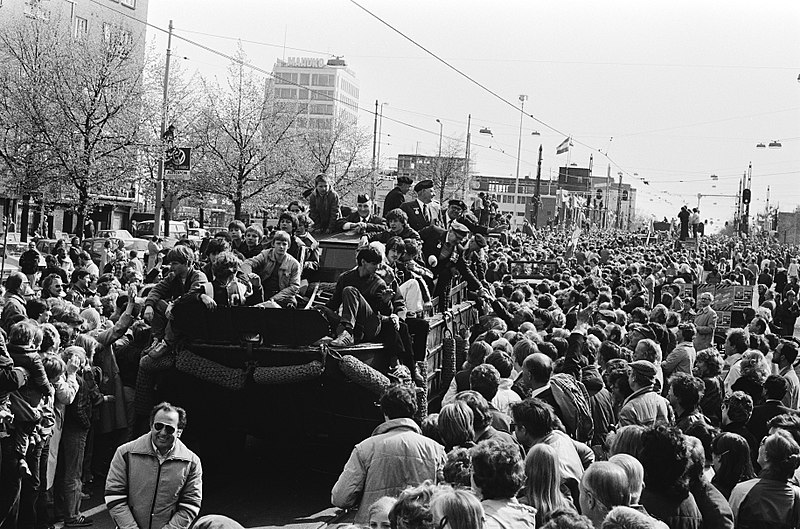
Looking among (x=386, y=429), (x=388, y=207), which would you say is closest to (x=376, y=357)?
(x=386, y=429)

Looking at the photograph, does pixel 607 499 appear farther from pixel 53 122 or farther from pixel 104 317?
pixel 53 122

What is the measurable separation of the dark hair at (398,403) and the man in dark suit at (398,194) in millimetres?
9718

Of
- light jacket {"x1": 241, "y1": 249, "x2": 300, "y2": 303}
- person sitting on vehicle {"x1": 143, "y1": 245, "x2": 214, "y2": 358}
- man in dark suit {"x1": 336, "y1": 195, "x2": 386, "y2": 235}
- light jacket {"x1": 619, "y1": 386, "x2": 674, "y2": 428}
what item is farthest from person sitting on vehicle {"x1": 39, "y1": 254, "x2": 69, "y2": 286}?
light jacket {"x1": 619, "y1": 386, "x2": 674, "y2": 428}

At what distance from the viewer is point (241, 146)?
43.6 metres

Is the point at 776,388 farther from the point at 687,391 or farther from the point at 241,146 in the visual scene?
the point at 241,146

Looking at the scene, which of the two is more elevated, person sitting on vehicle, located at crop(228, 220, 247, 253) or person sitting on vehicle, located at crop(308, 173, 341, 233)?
person sitting on vehicle, located at crop(308, 173, 341, 233)

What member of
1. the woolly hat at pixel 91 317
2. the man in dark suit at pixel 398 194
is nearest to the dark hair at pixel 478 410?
the woolly hat at pixel 91 317

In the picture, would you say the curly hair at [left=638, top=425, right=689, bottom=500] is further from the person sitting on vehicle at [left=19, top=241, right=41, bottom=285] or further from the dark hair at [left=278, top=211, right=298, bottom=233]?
the person sitting on vehicle at [left=19, top=241, right=41, bottom=285]

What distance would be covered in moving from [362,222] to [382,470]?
29.8 ft

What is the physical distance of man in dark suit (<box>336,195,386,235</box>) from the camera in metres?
14.8

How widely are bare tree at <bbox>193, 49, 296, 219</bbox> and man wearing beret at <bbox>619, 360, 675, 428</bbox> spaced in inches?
1343

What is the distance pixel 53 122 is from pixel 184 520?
30.5 meters

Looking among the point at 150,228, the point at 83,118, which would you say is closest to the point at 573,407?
the point at 83,118

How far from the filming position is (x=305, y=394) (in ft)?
32.6
